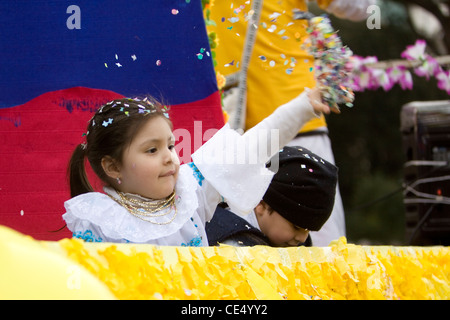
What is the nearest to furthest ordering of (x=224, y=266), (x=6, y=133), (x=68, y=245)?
(x=68, y=245)
(x=224, y=266)
(x=6, y=133)

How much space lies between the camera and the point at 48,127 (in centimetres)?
243

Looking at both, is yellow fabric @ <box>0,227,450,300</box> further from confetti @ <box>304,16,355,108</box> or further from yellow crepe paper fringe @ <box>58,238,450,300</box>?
confetti @ <box>304,16,355,108</box>

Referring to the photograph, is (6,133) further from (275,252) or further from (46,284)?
(46,284)

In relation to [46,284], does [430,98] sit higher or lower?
lower

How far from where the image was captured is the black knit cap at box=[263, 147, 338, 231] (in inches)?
98.0

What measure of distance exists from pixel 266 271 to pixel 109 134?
609 mm

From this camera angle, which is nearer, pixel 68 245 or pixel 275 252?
pixel 68 245

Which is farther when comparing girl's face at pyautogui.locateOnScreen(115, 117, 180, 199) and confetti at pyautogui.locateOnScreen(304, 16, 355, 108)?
confetti at pyautogui.locateOnScreen(304, 16, 355, 108)

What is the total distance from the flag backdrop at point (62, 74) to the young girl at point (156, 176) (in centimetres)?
26
